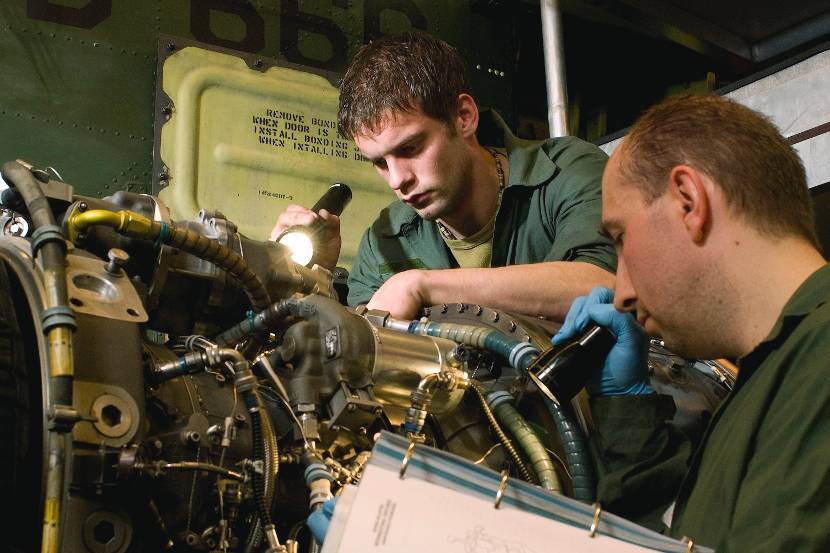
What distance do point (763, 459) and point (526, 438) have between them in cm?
49

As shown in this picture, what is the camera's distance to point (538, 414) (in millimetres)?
1500

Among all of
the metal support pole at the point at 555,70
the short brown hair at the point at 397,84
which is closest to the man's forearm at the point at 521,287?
the short brown hair at the point at 397,84

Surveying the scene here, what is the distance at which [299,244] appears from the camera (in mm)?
1823

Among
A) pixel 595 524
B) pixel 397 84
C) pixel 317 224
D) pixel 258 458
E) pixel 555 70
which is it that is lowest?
pixel 595 524

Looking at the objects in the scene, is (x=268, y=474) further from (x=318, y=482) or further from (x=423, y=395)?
(x=423, y=395)

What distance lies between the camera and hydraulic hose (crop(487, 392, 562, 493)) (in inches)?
52.3

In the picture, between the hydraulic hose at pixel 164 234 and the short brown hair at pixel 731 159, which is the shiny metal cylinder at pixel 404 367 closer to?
the hydraulic hose at pixel 164 234

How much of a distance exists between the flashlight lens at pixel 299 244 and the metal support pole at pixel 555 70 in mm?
2336

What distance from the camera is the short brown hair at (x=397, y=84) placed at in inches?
87.5

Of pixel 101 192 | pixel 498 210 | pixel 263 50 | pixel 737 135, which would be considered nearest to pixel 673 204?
pixel 737 135

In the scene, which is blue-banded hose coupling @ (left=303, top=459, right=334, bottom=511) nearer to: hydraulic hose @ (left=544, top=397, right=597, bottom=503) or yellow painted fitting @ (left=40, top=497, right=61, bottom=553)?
yellow painted fitting @ (left=40, top=497, right=61, bottom=553)

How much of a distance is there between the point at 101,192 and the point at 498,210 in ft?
6.46

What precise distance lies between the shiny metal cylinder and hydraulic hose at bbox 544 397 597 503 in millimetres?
172

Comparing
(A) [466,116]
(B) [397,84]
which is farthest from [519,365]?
(A) [466,116]
